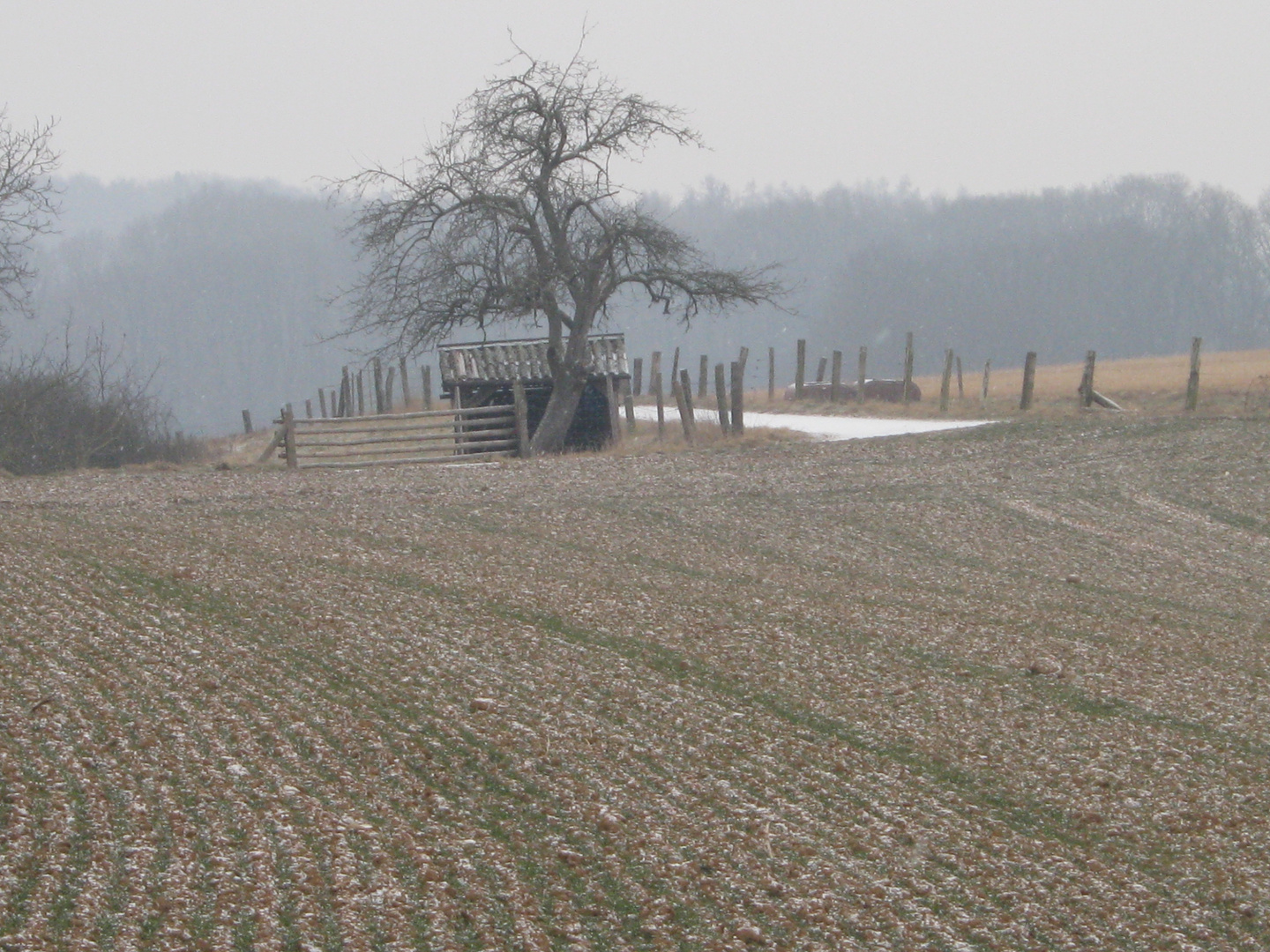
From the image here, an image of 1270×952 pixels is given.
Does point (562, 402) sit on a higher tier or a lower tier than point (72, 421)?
higher

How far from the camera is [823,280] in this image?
364 ft

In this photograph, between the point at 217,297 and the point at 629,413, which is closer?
the point at 629,413

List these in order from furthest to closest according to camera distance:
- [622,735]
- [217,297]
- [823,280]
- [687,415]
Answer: [217,297]
[823,280]
[687,415]
[622,735]

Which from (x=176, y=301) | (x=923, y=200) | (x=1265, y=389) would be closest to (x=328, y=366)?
(x=176, y=301)

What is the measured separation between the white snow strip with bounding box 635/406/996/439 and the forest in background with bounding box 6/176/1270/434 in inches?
1913

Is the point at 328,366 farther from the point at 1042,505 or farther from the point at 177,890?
the point at 177,890

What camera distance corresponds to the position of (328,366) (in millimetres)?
112562

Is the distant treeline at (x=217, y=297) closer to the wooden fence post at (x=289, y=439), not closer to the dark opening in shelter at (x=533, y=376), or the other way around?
the dark opening in shelter at (x=533, y=376)

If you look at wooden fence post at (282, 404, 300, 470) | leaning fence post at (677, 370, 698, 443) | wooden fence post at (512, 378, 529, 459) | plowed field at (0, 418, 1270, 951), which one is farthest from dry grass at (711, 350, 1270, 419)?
wooden fence post at (282, 404, 300, 470)

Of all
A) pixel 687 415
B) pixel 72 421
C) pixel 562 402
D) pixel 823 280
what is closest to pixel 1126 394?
pixel 687 415

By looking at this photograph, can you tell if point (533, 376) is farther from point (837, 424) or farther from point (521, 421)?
point (837, 424)

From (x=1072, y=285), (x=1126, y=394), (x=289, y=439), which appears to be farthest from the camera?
(x=1072, y=285)

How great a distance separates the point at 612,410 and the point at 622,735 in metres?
17.4

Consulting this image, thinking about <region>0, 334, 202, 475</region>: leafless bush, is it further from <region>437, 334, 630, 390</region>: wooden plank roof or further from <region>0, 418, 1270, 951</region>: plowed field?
<region>0, 418, 1270, 951</region>: plowed field
